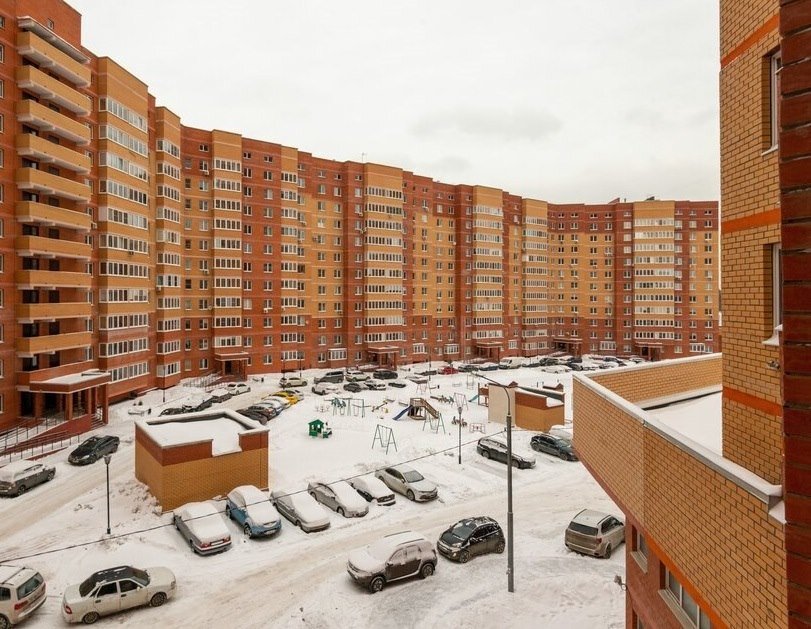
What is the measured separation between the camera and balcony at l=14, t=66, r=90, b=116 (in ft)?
124

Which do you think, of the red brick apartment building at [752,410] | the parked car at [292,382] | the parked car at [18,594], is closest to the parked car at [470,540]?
the red brick apartment building at [752,410]

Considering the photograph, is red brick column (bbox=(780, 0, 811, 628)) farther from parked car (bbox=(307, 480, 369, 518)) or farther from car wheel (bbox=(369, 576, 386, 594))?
parked car (bbox=(307, 480, 369, 518))

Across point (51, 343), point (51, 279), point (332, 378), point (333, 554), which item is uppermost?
Answer: point (51, 279)

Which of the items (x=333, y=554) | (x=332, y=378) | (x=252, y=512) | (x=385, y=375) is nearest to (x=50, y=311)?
(x=252, y=512)

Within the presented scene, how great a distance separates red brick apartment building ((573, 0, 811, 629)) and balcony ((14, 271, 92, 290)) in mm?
42790

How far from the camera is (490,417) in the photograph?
44125 millimetres

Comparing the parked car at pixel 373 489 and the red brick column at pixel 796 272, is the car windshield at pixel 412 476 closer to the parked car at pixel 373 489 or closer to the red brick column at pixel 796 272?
the parked car at pixel 373 489

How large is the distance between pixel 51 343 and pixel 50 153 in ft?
49.9

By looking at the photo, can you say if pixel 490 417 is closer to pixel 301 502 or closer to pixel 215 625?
pixel 301 502

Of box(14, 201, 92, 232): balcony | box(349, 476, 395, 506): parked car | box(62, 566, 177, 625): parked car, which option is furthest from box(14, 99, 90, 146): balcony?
box(349, 476, 395, 506): parked car

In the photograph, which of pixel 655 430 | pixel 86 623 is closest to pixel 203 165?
pixel 86 623

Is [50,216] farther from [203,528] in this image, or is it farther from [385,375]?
[385,375]

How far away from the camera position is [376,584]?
1880 centimetres

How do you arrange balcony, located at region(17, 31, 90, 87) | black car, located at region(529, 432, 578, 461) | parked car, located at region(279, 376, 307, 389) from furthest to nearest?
parked car, located at region(279, 376, 307, 389) < balcony, located at region(17, 31, 90, 87) < black car, located at region(529, 432, 578, 461)
